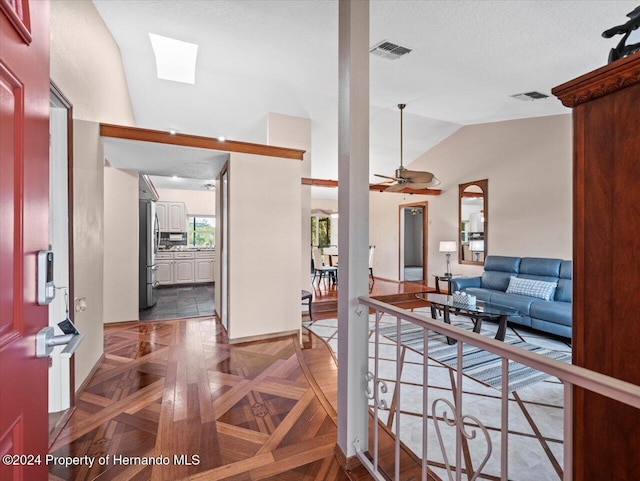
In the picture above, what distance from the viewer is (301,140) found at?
207 inches

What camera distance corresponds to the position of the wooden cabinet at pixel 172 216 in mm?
8172

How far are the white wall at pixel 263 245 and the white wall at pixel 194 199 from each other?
5560mm

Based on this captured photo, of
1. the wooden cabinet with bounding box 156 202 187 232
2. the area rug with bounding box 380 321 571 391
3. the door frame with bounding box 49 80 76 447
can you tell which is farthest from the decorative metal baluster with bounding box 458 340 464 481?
the wooden cabinet with bounding box 156 202 187 232

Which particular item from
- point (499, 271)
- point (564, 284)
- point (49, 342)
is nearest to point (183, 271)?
point (499, 271)

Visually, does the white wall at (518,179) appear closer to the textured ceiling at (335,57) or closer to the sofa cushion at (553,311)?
the textured ceiling at (335,57)

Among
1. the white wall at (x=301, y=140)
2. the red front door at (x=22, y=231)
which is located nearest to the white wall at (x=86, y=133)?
the red front door at (x=22, y=231)

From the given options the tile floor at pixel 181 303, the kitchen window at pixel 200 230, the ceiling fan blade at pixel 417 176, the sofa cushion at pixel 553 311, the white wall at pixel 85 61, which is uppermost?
the white wall at pixel 85 61

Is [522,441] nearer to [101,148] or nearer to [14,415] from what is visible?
[14,415]

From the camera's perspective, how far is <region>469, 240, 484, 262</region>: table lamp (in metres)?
6.22

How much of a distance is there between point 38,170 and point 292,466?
5.47ft

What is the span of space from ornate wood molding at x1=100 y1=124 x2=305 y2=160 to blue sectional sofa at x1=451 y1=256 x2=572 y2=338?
3.74m

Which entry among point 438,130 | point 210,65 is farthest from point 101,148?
point 438,130

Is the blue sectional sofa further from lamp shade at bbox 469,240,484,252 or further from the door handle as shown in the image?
the door handle

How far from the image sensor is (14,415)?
2.10 ft
